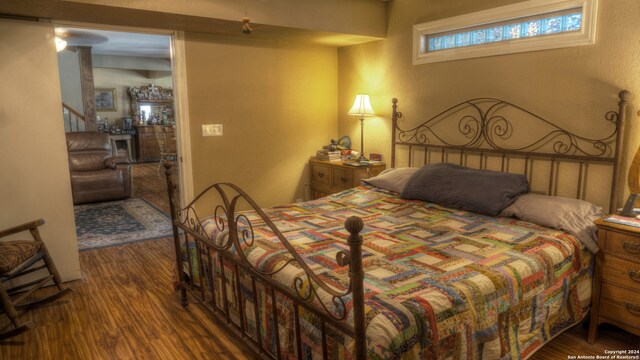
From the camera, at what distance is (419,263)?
6.72 ft

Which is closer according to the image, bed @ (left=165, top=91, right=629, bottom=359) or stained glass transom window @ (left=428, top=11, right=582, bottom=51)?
bed @ (left=165, top=91, right=629, bottom=359)

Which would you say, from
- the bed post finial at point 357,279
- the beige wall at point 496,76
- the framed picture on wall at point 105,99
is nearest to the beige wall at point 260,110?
the beige wall at point 496,76

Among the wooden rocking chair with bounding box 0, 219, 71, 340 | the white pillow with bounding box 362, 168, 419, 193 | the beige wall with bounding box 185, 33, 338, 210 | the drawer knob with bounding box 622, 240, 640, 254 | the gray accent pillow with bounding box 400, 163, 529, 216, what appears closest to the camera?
the drawer knob with bounding box 622, 240, 640, 254

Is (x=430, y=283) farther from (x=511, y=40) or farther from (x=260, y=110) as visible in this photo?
(x=260, y=110)

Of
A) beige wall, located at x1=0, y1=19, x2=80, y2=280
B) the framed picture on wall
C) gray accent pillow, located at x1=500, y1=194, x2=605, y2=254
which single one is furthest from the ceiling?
gray accent pillow, located at x1=500, y1=194, x2=605, y2=254

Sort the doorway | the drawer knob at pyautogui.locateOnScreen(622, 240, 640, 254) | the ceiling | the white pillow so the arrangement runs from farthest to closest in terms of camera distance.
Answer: the ceiling < the doorway < the white pillow < the drawer knob at pyautogui.locateOnScreen(622, 240, 640, 254)

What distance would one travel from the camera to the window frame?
9.11ft

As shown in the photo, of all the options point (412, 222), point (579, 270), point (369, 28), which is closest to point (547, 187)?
point (579, 270)

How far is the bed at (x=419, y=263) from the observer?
1.62 m

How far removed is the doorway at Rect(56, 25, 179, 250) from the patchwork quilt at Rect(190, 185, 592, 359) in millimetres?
2838

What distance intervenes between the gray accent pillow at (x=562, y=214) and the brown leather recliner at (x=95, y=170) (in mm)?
5447

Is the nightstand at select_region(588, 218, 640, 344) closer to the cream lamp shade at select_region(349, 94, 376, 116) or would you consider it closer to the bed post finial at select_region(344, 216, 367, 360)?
the bed post finial at select_region(344, 216, 367, 360)

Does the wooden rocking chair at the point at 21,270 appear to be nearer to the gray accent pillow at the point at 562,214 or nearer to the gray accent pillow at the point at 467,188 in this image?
the gray accent pillow at the point at 467,188

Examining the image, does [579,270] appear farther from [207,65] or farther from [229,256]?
[207,65]
